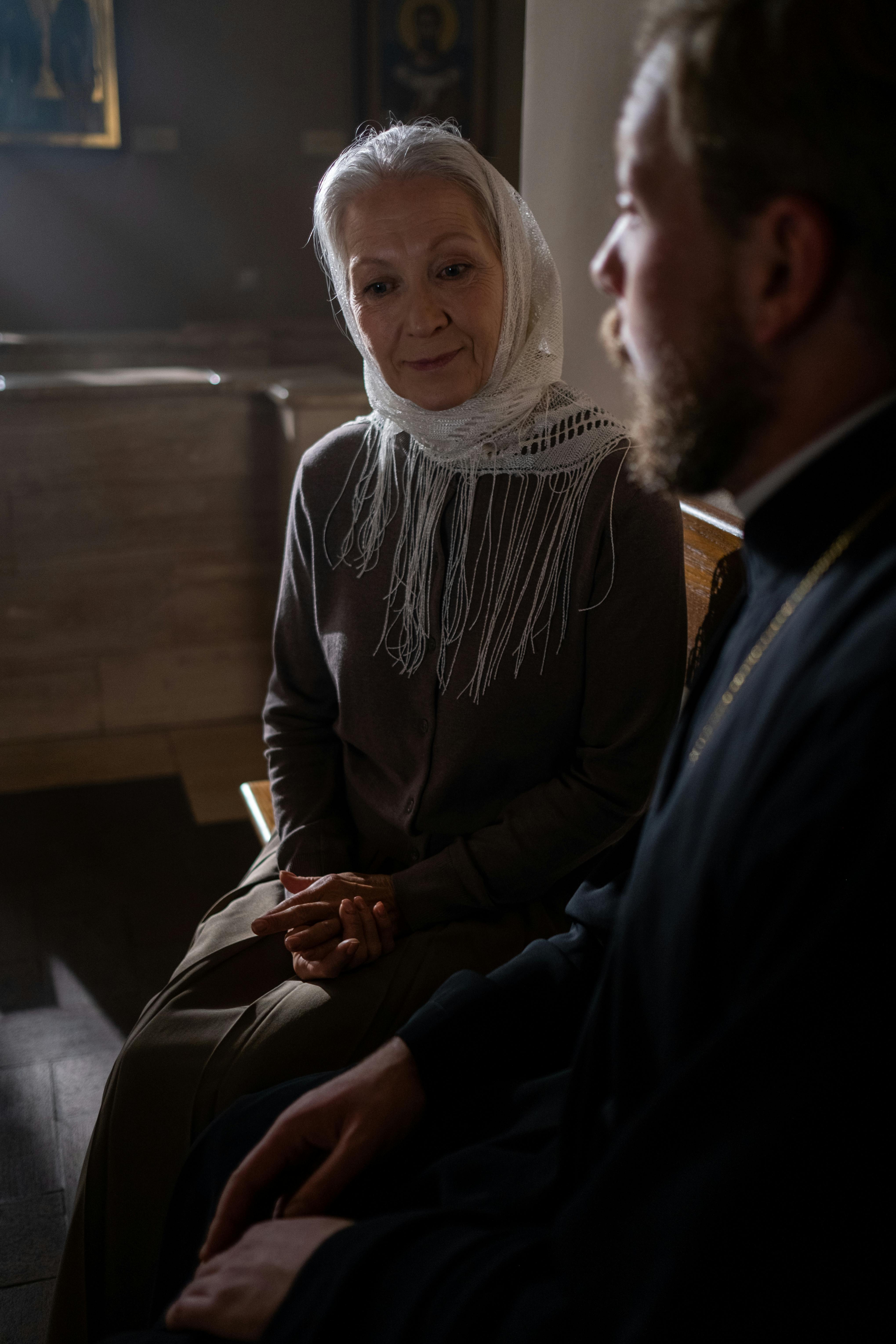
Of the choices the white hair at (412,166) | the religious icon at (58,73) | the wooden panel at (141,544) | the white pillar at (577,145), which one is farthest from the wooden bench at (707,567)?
the religious icon at (58,73)

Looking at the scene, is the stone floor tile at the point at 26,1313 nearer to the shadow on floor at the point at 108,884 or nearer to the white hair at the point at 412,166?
the shadow on floor at the point at 108,884

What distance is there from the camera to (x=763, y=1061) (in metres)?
0.66

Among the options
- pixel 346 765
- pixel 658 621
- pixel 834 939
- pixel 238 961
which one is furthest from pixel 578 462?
pixel 834 939

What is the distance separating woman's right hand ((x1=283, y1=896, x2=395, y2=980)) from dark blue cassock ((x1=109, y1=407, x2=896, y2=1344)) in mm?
508

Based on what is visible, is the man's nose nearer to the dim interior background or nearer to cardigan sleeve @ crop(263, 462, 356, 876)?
cardigan sleeve @ crop(263, 462, 356, 876)

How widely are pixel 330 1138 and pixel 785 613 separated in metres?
0.63

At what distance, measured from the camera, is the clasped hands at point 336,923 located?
1396 mm

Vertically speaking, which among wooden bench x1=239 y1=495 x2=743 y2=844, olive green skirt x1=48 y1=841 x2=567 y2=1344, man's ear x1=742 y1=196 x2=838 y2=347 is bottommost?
olive green skirt x1=48 y1=841 x2=567 y2=1344

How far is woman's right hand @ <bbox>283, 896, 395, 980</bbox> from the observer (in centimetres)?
139

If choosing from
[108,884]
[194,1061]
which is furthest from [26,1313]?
[108,884]

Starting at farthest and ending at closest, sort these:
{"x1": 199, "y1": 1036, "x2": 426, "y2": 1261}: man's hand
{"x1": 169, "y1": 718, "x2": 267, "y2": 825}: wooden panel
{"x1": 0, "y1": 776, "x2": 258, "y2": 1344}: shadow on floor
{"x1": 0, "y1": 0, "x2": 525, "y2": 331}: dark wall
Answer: {"x1": 0, "y1": 0, "x2": 525, "y2": 331}: dark wall
{"x1": 169, "y1": 718, "x2": 267, "y2": 825}: wooden panel
{"x1": 0, "y1": 776, "x2": 258, "y2": 1344}: shadow on floor
{"x1": 199, "y1": 1036, "x2": 426, "y2": 1261}: man's hand

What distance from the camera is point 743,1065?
0.66 metres

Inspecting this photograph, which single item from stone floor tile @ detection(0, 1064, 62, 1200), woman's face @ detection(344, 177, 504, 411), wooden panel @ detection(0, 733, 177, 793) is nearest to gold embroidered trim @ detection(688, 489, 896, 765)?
woman's face @ detection(344, 177, 504, 411)

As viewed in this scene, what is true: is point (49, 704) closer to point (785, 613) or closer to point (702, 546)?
point (702, 546)
